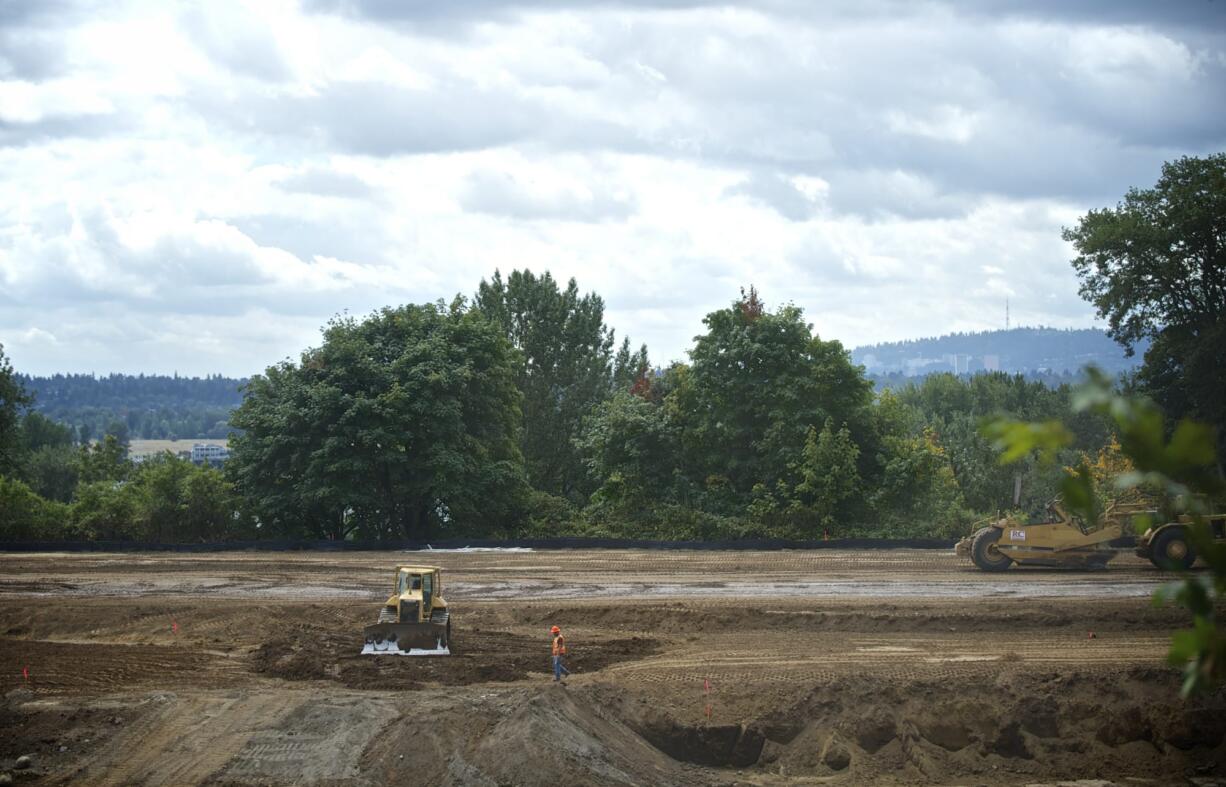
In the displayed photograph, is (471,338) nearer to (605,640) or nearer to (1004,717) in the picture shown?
(605,640)

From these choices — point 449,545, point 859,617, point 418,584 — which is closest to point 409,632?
point 418,584

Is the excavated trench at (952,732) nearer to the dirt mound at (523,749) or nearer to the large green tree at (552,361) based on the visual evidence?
the dirt mound at (523,749)

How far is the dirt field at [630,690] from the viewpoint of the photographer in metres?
18.6

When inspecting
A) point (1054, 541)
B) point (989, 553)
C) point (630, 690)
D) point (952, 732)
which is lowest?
point (952, 732)

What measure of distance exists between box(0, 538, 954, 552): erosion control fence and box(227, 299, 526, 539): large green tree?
7.45 ft

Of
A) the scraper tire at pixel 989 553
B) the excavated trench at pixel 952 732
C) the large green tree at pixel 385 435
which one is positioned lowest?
the excavated trench at pixel 952 732

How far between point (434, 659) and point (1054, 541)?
1984 centimetres

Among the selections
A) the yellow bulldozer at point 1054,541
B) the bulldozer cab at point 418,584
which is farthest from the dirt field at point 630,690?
the bulldozer cab at point 418,584

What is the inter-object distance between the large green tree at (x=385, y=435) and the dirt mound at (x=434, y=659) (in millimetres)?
18579

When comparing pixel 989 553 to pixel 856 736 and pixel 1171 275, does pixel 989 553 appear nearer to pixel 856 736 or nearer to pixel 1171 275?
pixel 856 736

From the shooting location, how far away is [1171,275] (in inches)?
2078

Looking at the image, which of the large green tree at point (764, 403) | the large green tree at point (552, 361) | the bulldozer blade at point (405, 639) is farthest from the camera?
the large green tree at point (552, 361)

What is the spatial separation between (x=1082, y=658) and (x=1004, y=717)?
170 inches

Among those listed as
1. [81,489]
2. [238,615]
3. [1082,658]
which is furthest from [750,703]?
[81,489]
